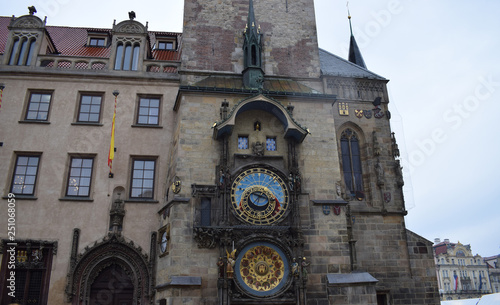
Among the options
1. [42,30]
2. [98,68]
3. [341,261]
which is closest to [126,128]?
[98,68]

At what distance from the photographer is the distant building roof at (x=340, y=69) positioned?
1794cm

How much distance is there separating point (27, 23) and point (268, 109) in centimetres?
1108

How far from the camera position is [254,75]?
15602 millimetres

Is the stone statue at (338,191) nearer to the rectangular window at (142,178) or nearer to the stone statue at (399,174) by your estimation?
the stone statue at (399,174)

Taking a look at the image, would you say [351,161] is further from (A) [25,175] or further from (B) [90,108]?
(A) [25,175]

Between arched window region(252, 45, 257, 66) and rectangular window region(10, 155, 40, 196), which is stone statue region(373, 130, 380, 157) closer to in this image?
arched window region(252, 45, 257, 66)

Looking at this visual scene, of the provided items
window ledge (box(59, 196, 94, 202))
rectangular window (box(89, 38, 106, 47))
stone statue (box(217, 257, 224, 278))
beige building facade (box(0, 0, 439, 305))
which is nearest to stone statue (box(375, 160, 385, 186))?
beige building facade (box(0, 0, 439, 305))

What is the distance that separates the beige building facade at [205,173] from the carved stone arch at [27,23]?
0.07m

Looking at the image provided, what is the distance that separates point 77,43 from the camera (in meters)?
20.0

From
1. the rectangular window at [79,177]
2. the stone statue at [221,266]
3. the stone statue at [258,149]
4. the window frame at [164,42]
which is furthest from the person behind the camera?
the window frame at [164,42]

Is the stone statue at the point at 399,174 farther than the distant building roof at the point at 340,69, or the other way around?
the distant building roof at the point at 340,69

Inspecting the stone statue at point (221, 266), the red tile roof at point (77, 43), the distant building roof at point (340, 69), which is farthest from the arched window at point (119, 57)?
the stone statue at point (221, 266)

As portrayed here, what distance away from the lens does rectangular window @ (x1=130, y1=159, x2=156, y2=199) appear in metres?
14.7

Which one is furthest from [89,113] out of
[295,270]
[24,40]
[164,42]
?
[295,270]
